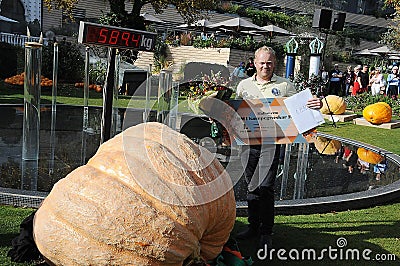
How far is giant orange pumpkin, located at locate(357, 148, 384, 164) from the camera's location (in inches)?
404

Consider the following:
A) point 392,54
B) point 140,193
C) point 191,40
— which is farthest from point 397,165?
point 392,54

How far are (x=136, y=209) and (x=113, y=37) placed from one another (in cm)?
258

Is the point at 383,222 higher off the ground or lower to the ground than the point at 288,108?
lower

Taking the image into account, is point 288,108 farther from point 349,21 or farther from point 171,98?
point 349,21

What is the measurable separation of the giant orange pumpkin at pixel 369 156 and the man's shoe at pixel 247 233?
574 cm

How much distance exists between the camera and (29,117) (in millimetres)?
7832

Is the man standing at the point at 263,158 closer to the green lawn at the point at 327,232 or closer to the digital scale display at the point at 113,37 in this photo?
the green lawn at the point at 327,232

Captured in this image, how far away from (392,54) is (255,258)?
45.4 metres

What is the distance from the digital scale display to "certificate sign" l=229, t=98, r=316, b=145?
139 centimetres

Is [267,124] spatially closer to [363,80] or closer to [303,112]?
[303,112]

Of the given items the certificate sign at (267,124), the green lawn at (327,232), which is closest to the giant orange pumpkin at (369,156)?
the green lawn at (327,232)

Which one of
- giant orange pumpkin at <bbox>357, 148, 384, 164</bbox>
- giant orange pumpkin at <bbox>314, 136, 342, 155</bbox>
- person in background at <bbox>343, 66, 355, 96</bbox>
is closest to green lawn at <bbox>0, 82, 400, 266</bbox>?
giant orange pumpkin at <bbox>357, 148, 384, 164</bbox>

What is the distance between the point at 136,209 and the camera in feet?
10.5

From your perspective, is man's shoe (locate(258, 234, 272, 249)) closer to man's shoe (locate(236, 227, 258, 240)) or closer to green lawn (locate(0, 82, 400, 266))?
green lawn (locate(0, 82, 400, 266))
